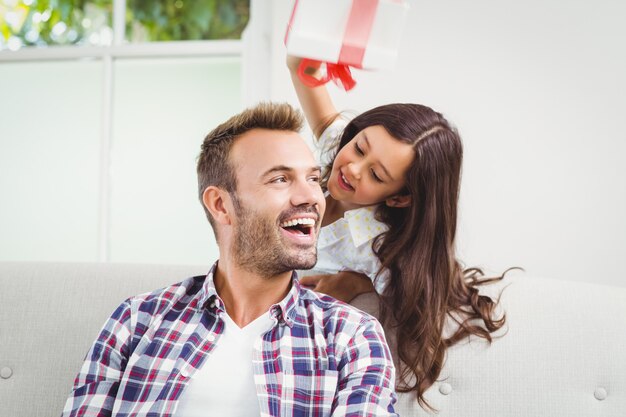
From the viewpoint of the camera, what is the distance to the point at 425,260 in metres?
1.54

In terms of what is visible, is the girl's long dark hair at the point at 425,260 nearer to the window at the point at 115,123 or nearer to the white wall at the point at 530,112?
the white wall at the point at 530,112

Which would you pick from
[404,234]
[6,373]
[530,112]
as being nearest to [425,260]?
[404,234]

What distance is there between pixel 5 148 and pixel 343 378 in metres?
2.83

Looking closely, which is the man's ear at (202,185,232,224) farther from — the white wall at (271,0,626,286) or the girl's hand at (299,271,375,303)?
the white wall at (271,0,626,286)

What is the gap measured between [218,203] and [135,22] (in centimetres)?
222

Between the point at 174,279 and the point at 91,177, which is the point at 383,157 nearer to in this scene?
the point at 174,279

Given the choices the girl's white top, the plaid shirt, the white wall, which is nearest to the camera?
the plaid shirt

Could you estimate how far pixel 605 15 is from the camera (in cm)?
255

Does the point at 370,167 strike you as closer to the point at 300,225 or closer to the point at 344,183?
the point at 344,183

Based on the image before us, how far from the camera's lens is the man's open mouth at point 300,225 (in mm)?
1312

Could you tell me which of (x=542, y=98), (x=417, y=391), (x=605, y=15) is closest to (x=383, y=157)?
(x=417, y=391)

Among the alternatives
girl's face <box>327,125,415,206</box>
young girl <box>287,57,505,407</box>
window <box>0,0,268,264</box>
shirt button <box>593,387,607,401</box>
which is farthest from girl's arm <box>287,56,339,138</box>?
window <box>0,0,268,264</box>

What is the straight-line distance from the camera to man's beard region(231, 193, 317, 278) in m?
1.29

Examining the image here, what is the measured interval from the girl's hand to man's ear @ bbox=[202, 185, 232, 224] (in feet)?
0.97
